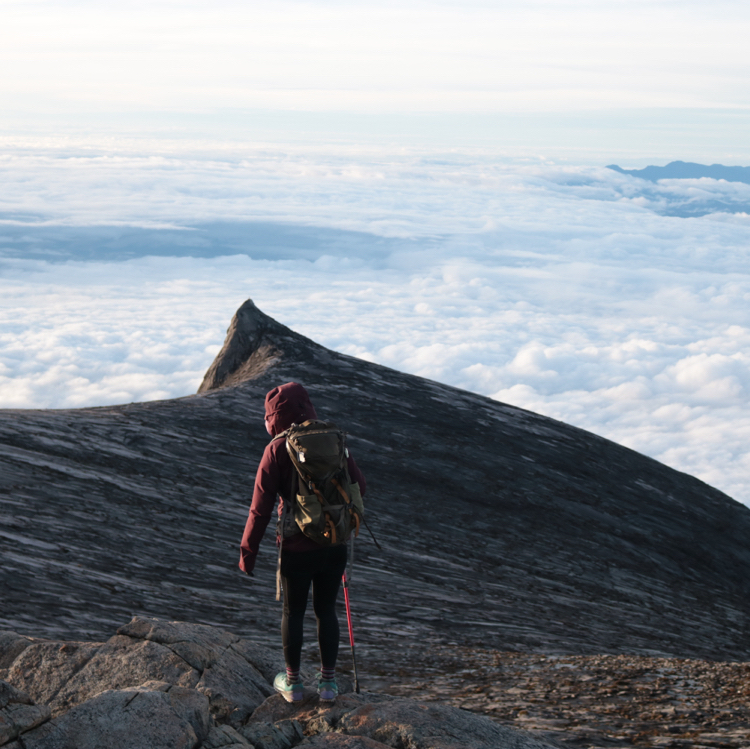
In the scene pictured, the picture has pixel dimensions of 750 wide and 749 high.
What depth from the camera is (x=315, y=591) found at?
7.16 m

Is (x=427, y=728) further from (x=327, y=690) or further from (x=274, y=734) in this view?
(x=274, y=734)

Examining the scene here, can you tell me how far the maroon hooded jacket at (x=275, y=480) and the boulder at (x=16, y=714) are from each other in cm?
193

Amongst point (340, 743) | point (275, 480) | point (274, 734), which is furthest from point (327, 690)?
point (275, 480)

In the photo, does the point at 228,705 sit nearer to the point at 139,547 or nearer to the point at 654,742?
the point at 654,742

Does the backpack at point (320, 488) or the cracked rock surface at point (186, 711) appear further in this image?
the backpack at point (320, 488)

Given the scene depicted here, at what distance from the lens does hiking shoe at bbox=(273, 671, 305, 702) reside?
278 inches

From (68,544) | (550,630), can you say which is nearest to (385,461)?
(550,630)

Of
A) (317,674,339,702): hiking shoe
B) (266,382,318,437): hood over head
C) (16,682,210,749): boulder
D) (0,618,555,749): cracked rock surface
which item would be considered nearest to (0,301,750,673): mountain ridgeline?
(0,618,555,749): cracked rock surface

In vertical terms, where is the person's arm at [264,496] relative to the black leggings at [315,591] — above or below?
above

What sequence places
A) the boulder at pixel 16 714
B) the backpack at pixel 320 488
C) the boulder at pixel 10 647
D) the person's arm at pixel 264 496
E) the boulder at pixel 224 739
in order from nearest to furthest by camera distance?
the boulder at pixel 16 714 → the boulder at pixel 224 739 → the backpack at pixel 320 488 → the person's arm at pixel 264 496 → the boulder at pixel 10 647

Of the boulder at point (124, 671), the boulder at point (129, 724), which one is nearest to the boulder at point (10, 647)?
the boulder at point (124, 671)

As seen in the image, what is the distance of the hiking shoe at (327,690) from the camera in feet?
23.2

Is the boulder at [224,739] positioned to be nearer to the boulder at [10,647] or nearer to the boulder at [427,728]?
the boulder at [427,728]

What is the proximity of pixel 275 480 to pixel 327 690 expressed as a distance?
2.09 metres
